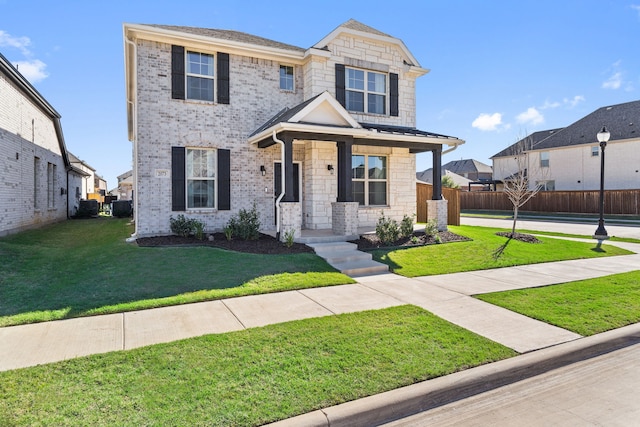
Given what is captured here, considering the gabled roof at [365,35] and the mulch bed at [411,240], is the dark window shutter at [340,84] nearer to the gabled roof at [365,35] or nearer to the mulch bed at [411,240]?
the gabled roof at [365,35]

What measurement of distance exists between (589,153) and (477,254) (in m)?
30.1

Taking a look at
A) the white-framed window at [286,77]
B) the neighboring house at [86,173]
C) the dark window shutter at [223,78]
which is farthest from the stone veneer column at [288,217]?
the neighboring house at [86,173]

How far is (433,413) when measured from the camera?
141 inches

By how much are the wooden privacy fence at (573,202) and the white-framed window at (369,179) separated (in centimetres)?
2190

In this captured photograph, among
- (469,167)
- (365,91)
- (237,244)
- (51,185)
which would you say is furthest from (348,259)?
(469,167)

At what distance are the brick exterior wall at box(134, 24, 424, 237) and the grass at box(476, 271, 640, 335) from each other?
7.25 metres

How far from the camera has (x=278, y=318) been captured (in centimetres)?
553

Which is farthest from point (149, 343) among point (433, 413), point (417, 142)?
point (417, 142)

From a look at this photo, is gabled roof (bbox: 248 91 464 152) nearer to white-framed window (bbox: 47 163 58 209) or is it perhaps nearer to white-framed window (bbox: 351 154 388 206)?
white-framed window (bbox: 351 154 388 206)

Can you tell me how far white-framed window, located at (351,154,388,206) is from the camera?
1386 centimetres

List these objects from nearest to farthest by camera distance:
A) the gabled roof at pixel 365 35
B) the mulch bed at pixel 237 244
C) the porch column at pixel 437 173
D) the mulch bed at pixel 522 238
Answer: the mulch bed at pixel 237 244
the mulch bed at pixel 522 238
the gabled roof at pixel 365 35
the porch column at pixel 437 173

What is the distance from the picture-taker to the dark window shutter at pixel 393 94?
1460 cm

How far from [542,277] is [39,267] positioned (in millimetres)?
11035

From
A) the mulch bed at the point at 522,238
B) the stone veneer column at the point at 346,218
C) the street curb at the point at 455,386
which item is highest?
the stone veneer column at the point at 346,218
